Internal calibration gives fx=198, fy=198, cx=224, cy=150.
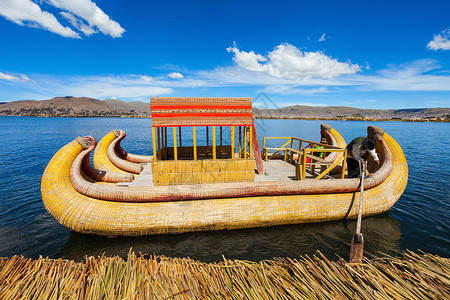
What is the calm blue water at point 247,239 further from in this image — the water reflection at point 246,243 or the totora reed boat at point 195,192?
the totora reed boat at point 195,192

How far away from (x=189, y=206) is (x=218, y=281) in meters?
4.11

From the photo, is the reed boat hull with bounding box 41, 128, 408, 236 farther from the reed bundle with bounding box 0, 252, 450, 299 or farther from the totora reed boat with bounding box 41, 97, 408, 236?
the reed bundle with bounding box 0, 252, 450, 299

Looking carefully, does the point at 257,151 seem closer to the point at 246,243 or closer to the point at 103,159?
the point at 246,243

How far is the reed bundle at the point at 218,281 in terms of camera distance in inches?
135

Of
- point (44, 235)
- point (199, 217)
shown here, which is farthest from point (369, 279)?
point (44, 235)

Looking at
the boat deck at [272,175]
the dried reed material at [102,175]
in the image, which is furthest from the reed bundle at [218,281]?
the dried reed material at [102,175]

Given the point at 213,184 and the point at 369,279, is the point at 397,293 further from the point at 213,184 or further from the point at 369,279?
the point at 213,184

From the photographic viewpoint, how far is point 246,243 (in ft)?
25.3

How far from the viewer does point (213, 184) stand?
8164 mm

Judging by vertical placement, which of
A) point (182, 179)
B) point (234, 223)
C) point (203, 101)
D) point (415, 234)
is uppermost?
point (203, 101)

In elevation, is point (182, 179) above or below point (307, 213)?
above

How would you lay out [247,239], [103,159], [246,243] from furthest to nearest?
[103,159]
[247,239]
[246,243]

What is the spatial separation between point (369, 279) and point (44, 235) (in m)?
11.4

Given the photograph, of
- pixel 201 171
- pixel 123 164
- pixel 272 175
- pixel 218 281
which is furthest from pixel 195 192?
pixel 123 164
